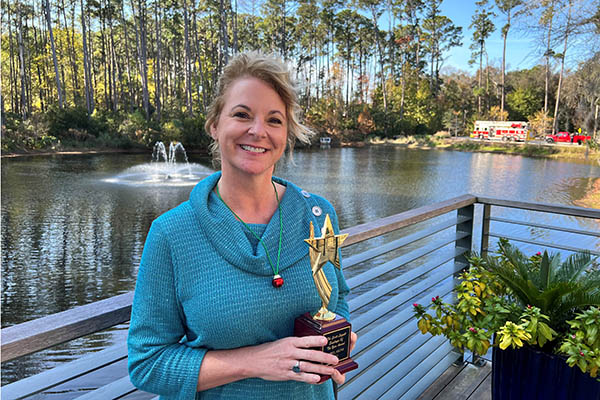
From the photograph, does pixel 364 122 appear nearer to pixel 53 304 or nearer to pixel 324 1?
pixel 324 1

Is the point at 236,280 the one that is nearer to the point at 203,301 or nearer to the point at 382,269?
the point at 203,301

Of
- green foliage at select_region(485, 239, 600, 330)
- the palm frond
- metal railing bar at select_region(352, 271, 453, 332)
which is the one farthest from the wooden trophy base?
the palm frond

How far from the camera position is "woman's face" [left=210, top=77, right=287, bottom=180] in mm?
897

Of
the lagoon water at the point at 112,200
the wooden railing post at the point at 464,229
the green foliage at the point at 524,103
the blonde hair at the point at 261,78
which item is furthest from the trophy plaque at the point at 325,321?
the green foliage at the point at 524,103

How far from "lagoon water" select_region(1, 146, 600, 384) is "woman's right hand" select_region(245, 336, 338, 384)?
24.5 inches

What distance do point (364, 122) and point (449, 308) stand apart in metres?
34.9

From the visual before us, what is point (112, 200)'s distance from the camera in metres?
10.2

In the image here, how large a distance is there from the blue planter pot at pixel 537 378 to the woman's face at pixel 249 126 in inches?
46.7

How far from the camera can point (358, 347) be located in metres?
1.76

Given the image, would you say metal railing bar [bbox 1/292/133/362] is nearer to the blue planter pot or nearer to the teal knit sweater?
the teal knit sweater

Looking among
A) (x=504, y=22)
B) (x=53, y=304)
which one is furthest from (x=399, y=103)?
(x=53, y=304)

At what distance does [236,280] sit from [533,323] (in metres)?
1.01

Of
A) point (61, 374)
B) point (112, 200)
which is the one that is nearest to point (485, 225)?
point (61, 374)

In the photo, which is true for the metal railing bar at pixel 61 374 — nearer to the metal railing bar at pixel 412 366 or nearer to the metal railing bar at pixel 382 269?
the metal railing bar at pixel 382 269
